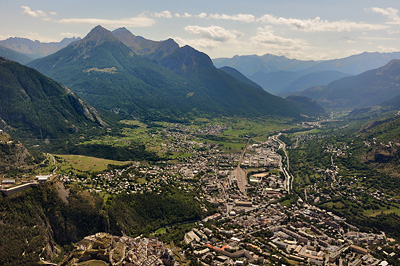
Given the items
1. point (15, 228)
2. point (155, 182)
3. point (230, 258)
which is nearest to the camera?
point (15, 228)

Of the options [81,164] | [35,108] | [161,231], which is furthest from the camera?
[35,108]

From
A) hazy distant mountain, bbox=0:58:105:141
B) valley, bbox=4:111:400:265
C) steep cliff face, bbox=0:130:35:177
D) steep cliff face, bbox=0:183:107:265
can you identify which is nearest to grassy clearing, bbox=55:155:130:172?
valley, bbox=4:111:400:265

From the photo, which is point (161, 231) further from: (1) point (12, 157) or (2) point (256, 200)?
(1) point (12, 157)

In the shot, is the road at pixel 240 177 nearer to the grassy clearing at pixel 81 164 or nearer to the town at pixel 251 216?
the town at pixel 251 216

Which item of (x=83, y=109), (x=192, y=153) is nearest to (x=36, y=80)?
(x=83, y=109)

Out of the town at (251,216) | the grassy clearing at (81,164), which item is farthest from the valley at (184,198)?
the grassy clearing at (81,164)

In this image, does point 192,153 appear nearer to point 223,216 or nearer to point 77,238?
point 223,216

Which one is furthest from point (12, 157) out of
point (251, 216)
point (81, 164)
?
point (251, 216)

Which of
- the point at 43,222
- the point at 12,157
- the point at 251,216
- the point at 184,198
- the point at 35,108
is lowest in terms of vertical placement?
the point at 251,216

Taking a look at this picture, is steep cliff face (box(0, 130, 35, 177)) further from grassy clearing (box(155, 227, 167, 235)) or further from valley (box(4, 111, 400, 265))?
grassy clearing (box(155, 227, 167, 235))
